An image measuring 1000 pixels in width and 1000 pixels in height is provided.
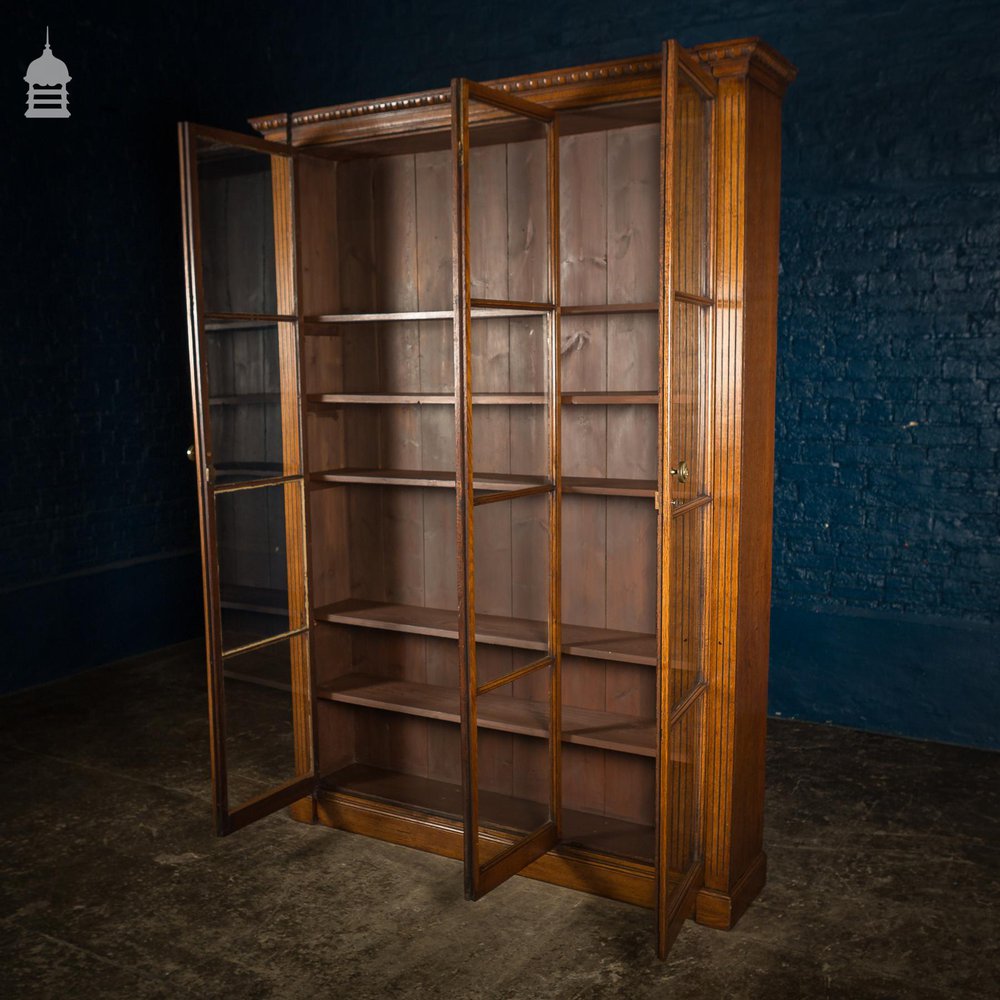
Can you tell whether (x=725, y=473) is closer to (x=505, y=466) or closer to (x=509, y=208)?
(x=505, y=466)

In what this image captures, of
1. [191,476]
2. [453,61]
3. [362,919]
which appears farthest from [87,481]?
[362,919]

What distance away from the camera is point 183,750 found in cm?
491

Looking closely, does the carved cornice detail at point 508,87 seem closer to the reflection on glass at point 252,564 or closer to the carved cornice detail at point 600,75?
the carved cornice detail at point 600,75

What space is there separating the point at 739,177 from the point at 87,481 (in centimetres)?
452

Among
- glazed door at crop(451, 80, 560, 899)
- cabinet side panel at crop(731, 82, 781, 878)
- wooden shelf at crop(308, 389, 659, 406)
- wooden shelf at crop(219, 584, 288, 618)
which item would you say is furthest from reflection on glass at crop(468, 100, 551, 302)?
wooden shelf at crop(219, 584, 288, 618)

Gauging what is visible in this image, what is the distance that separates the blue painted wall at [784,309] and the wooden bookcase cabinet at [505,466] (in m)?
1.80

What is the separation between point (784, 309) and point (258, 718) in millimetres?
3188

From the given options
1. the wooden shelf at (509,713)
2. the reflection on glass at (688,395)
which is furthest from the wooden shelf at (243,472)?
the reflection on glass at (688,395)

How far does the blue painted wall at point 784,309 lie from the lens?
4770 mm

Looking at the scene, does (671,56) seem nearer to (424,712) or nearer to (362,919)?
(424,712)

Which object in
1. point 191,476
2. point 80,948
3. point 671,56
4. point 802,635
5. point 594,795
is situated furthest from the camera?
point 191,476

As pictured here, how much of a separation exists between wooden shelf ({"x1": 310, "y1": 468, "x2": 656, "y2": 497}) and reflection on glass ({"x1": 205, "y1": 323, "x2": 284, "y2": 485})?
28 centimetres

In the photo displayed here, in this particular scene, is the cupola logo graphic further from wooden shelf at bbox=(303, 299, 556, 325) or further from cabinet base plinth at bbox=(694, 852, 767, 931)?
cabinet base plinth at bbox=(694, 852, 767, 931)

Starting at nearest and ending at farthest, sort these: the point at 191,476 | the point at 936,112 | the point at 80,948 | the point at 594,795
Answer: the point at 80,948 < the point at 594,795 < the point at 936,112 < the point at 191,476
